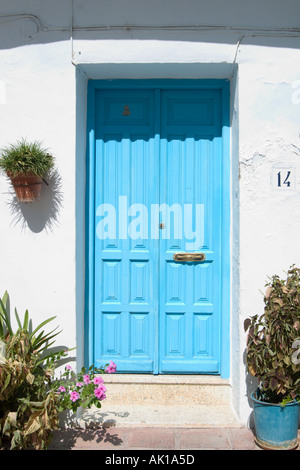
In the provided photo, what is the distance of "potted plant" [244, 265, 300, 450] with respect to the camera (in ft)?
10.9

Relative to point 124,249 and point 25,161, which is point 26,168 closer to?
point 25,161

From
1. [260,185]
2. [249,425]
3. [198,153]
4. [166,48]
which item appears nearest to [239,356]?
[249,425]

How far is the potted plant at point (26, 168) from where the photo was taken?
3643 millimetres

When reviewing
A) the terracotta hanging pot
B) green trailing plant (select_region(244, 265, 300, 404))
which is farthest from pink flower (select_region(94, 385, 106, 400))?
the terracotta hanging pot

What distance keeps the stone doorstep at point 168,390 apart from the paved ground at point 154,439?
343 millimetres

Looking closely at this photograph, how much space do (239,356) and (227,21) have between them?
265 centimetres

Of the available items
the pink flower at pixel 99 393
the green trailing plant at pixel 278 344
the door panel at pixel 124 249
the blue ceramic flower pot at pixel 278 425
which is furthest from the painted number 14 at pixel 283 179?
the pink flower at pixel 99 393

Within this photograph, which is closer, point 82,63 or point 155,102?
point 82,63

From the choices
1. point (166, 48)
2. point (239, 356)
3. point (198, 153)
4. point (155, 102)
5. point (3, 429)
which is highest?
point (166, 48)

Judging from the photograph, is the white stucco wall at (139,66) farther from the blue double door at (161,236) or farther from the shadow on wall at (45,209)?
the blue double door at (161,236)

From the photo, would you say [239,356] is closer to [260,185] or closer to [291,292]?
[291,292]

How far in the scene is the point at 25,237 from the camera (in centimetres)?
388

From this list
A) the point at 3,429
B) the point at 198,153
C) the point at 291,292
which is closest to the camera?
the point at 3,429

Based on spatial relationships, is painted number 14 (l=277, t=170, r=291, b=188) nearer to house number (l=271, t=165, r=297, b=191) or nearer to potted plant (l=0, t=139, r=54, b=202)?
house number (l=271, t=165, r=297, b=191)
